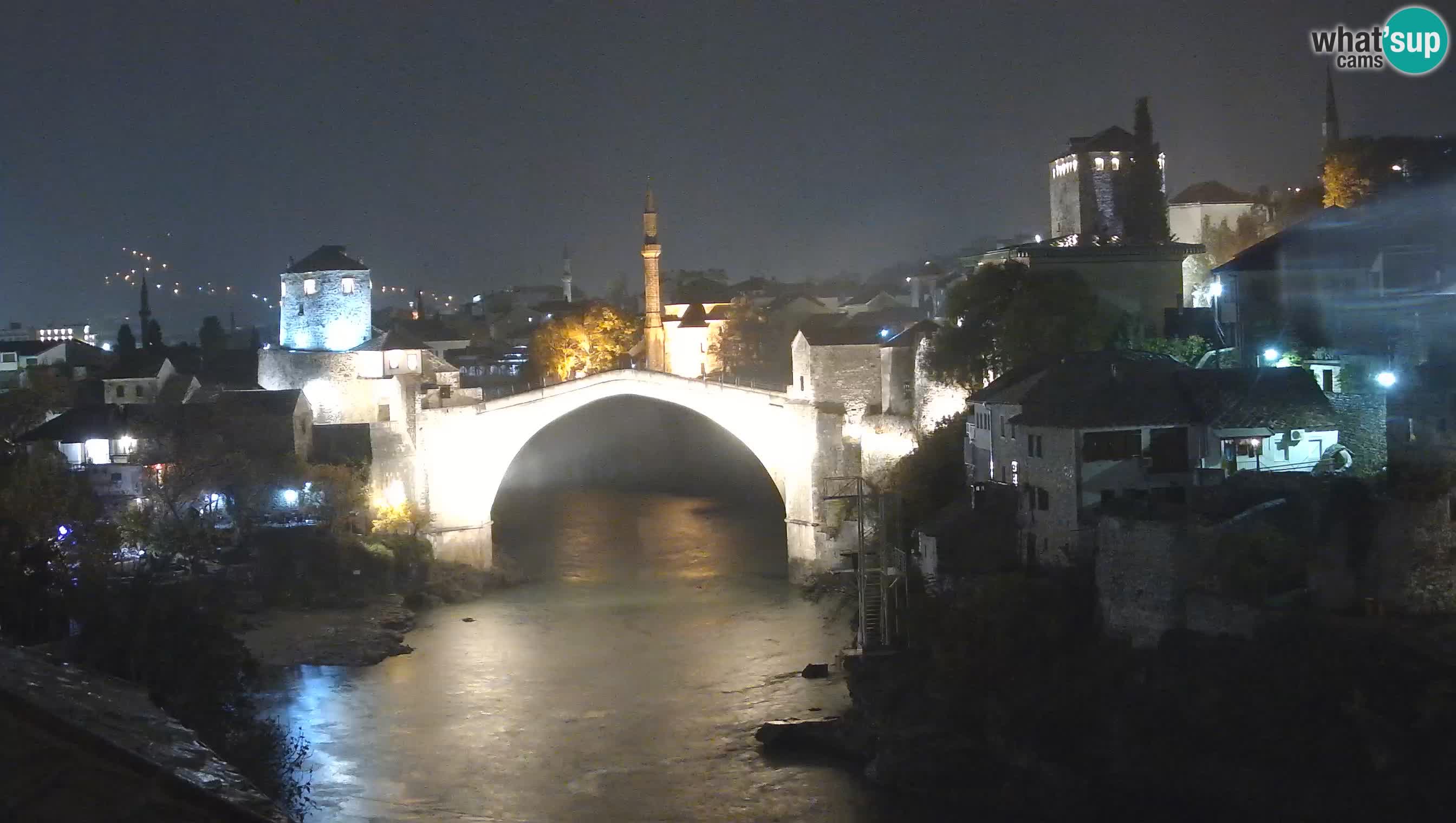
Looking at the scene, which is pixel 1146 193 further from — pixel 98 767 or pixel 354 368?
pixel 98 767

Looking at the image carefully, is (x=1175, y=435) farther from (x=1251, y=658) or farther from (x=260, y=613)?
(x=260, y=613)

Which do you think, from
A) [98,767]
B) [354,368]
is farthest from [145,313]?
[98,767]

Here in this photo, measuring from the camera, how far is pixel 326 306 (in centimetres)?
2322

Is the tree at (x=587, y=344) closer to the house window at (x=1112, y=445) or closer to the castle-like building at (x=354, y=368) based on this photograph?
the castle-like building at (x=354, y=368)

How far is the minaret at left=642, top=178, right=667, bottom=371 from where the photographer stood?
2911cm

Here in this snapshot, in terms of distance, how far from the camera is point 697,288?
3969cm

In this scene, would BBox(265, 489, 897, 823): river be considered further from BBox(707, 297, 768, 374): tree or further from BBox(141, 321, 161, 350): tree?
BBox(141, 321, 161, 350): tree

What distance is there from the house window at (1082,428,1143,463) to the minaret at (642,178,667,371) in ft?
52.9

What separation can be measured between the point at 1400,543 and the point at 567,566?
1367cm

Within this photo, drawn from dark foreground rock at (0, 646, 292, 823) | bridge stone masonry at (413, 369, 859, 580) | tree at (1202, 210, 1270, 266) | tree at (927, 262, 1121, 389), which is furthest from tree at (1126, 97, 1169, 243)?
dark foreground rock at (0, 646, 292, 823)

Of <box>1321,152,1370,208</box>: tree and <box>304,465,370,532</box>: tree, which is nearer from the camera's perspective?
<box>304,465,370,532</box>: tree

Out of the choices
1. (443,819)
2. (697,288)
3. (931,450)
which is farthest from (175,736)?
(697,288)

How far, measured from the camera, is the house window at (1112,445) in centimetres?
1302

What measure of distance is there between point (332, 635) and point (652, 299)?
539 inches
